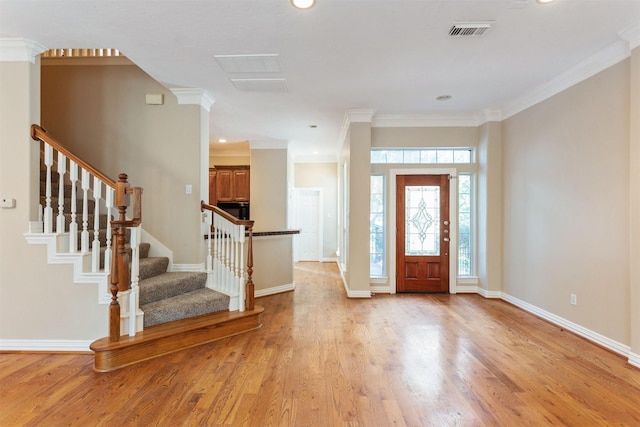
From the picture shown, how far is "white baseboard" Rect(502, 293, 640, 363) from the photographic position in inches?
108

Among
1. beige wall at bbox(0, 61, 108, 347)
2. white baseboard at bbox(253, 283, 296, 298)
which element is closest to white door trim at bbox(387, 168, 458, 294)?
white baseboard at bbox(253, 283, 296, 298)

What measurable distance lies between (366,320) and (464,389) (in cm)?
153

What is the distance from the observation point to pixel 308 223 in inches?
331

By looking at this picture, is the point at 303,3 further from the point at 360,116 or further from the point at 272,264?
the point at 272,264

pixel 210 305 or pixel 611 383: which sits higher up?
pixel 210 305

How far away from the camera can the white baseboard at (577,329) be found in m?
2.75

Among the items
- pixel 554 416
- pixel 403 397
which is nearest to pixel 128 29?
pixel 403 397

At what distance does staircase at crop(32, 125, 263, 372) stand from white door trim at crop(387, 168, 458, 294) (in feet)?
7.99

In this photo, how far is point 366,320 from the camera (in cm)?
362

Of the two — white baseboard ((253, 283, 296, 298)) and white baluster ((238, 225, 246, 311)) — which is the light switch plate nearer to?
white baluster ((238, 225, 246, 311))

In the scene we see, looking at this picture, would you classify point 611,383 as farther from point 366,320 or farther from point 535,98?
point 535,98

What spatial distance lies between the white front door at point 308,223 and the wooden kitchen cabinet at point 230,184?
5.75ft

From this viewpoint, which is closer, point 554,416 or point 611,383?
point 554,416

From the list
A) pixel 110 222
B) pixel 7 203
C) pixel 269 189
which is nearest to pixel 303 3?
pixel 110 222
